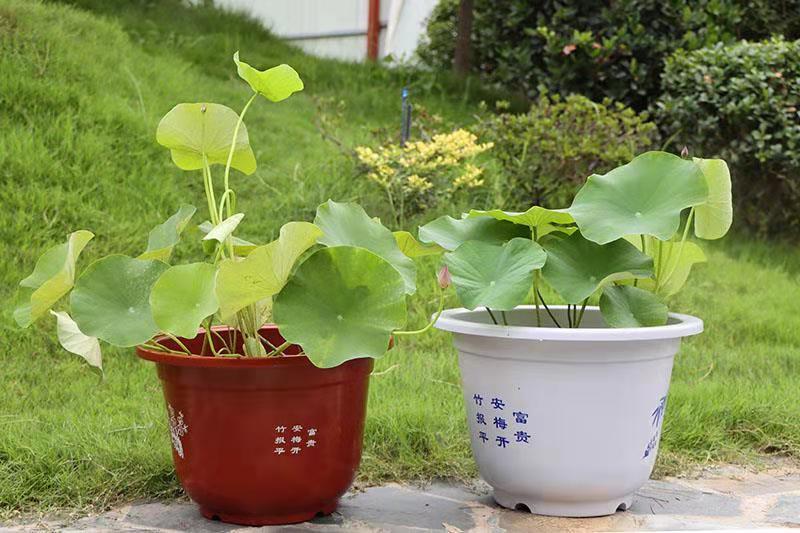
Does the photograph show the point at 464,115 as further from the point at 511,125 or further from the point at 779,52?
the point at 779,52

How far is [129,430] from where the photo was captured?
7.14 feet

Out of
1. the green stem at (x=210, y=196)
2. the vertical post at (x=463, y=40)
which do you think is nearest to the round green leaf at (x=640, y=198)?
the green stem at (x=210, y=196)

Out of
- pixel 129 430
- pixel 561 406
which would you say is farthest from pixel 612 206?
pixel 129 430

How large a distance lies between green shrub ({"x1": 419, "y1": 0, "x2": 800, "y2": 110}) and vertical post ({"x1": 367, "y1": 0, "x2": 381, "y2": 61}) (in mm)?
1684

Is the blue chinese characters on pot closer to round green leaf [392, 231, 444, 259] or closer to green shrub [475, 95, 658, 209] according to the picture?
round green leaf [392, 231, 444, 259]

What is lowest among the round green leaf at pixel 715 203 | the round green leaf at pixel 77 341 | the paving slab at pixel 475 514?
the paving slab at pixel 475 514

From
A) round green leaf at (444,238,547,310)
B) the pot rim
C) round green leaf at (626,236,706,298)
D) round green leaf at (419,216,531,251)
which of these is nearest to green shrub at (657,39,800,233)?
round green leaf at (626,236,706,298)

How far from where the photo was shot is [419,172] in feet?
12.7

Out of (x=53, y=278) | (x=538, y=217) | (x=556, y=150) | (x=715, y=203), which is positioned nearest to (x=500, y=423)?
(x=538, y=217)

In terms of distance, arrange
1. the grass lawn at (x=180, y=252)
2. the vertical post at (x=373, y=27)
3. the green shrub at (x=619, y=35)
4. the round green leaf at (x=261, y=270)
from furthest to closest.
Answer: the vertical post at (x=373, y=27) < the green shrub at (x=619, y=35) < the grass lawn at (x=180, y=252) < the round green leaf at (x=261, y=270)

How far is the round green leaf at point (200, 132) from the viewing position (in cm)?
177

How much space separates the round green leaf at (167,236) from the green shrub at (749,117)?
3089 millimetres

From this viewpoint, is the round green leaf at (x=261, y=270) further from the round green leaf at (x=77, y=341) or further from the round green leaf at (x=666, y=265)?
the round green leaf at (x=666, y=265)

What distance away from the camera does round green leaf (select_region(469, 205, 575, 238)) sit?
5.69 ft
